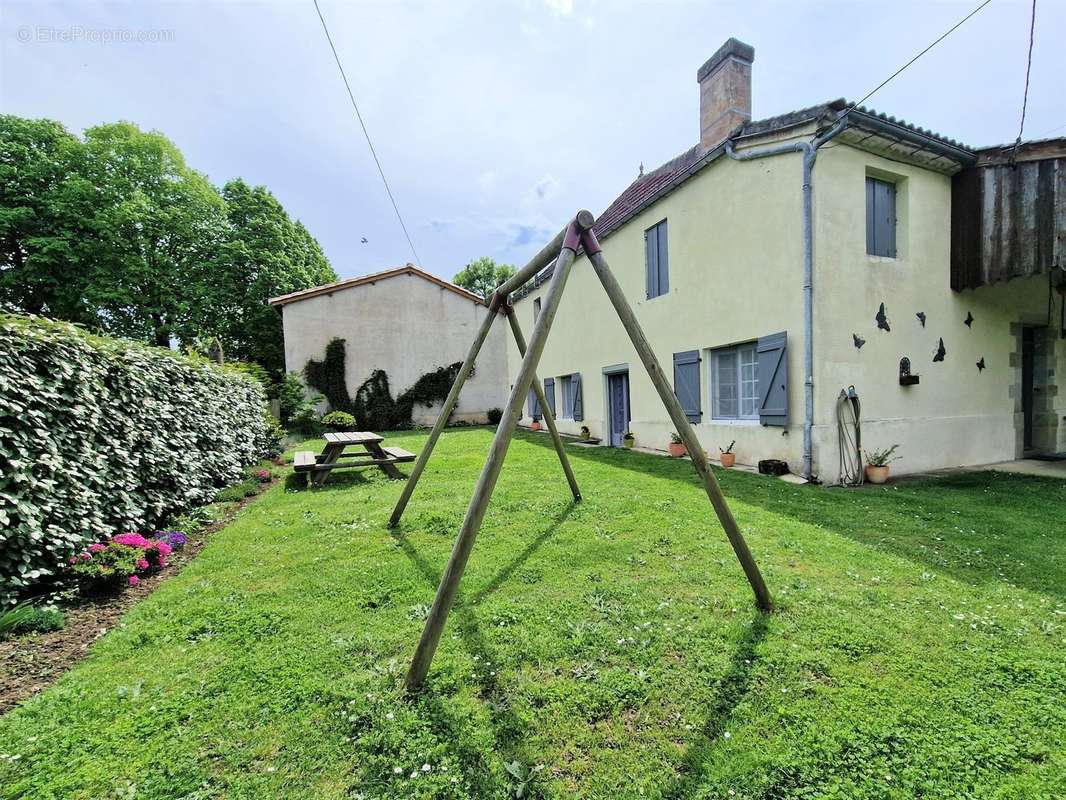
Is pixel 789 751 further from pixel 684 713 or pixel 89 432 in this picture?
pixel 89 432

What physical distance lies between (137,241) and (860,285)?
24.1 metres

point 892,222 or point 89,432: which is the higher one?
point 892,222

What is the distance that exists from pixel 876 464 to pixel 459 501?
6.21 meters

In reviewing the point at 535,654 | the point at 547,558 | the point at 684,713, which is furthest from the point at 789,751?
the point at 547,558

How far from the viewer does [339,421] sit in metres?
14.2

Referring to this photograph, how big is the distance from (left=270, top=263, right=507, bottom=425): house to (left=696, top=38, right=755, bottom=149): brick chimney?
1206 centimetres

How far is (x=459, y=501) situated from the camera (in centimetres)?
524

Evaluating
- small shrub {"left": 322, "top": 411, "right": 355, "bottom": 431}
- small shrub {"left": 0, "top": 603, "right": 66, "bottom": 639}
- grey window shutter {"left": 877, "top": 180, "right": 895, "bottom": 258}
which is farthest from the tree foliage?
grey window shutter {"left": 877, "top": 180, "right": 895, "bottom": 258}

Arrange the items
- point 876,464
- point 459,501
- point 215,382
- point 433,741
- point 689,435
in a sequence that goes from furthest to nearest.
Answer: point 215,382, point 876,464, point 459,501, point 689,435, point 433,741

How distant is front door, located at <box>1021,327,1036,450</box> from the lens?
8062 millimetres

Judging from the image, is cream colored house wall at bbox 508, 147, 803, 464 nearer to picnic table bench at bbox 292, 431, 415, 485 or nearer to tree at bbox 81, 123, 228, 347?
picnic table bench at bbox 292, 431, 415, 485

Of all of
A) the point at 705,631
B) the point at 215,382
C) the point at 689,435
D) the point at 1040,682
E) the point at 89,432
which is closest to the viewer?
the point at 1040,682

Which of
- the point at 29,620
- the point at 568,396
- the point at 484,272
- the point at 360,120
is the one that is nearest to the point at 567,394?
the point at 568,396

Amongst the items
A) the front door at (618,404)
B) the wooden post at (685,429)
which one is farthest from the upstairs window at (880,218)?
the wooden post at (685,429)
